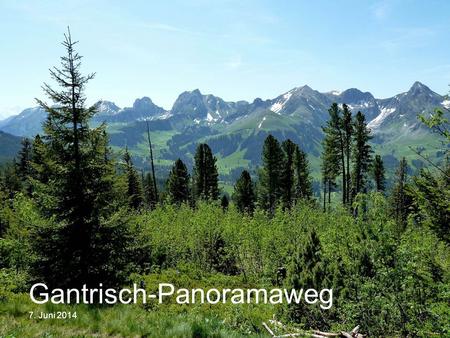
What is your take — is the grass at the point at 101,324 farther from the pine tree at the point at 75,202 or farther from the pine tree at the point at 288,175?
the pine tree at the point at 288,175

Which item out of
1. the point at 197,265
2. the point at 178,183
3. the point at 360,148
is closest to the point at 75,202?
the point at 197,265

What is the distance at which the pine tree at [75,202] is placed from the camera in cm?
1365

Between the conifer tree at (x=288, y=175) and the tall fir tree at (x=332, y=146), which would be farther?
the conifer tree at (x=288, y=175)

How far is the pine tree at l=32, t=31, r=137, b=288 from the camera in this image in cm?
1365

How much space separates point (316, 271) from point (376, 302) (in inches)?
125

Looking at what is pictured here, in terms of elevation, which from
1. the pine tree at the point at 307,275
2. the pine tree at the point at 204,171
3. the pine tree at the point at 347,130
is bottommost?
the pine tree at the point at 307,275

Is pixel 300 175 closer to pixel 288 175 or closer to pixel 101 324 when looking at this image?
pixel 288 175

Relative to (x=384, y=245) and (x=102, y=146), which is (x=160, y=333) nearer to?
(x=384, y=245)

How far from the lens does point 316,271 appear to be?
41.6ft

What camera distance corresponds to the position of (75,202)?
46.5 feet

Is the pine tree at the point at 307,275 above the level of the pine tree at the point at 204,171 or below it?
below

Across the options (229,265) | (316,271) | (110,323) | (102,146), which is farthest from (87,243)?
(229,265)

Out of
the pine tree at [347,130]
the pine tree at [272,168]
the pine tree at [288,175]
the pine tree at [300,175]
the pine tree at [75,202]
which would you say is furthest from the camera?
the pine tree at [300,175]

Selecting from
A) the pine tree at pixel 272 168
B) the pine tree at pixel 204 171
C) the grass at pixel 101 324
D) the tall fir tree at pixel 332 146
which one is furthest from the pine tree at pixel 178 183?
the grass at pixel 101 324
